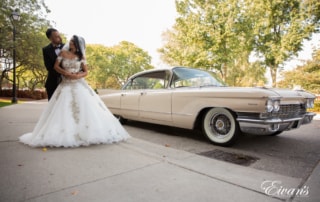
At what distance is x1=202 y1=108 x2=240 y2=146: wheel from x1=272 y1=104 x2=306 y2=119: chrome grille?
673mm

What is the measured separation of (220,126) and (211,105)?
0.44 m

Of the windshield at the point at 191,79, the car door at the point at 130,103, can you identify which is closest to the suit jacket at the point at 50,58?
the car door at the point at 130,103

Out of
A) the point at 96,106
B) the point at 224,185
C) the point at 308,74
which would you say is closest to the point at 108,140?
the point at 96,106

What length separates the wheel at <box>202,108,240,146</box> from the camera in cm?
347

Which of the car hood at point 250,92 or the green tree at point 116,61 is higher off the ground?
the green tree at point 116,61

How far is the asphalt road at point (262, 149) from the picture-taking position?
275 cm

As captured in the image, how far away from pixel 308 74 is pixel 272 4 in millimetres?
6804

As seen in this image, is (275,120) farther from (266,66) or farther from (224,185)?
(266,66)

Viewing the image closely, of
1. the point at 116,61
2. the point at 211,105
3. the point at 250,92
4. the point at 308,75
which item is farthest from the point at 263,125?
the point at 116,61

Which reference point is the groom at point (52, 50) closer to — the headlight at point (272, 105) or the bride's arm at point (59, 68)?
the bride's arm at point (59, 68)

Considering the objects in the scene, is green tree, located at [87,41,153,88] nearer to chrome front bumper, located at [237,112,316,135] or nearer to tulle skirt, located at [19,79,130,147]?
tulle skirt, located at [19,79,130,147]

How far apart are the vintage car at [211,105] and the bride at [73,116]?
1186 mm

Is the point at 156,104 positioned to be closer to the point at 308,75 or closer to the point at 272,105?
the point at 272,105

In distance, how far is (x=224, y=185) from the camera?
2.08 meters
